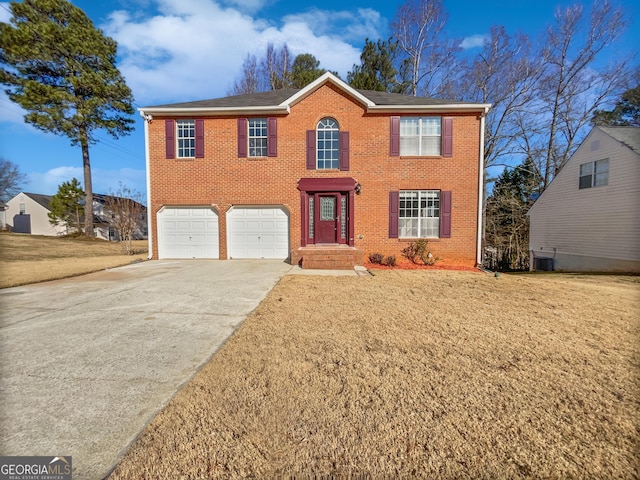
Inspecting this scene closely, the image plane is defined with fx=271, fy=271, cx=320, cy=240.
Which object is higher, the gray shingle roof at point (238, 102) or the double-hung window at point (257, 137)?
the gray shingle roof at point (238, 102)

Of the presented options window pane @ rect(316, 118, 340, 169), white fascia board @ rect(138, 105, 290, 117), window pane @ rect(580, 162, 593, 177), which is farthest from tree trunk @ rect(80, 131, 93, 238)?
window pane @ rect(580, 162, 593, 177)

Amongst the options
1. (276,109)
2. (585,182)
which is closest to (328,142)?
(276,109)

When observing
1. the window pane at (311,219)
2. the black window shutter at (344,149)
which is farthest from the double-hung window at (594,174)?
the window pane at (311,219)

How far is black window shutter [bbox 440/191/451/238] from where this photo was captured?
1023 cm

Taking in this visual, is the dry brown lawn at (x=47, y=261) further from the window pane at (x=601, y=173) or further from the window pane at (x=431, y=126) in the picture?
the window pane at (x=601, y=173)

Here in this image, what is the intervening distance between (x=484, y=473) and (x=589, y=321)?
410 cm

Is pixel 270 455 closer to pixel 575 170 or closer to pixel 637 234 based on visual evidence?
pixel 637 234

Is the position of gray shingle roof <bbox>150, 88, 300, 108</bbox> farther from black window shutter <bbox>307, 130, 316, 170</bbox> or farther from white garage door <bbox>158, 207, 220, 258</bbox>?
white garage door <bbox>158, 207, 220, 258</bbox>

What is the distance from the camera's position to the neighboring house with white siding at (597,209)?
11.7 m

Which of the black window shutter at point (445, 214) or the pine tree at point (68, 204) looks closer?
the black window shutter at point (445, 214)

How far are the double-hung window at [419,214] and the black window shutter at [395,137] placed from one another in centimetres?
151

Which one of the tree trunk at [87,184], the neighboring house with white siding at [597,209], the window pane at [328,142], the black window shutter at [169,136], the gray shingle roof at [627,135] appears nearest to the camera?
the window pane at [328,142]

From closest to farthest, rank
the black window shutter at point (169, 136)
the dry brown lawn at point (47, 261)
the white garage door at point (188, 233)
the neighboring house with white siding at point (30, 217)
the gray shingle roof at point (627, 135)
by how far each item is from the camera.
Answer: the dry brown lawn at point (47, 261)
the black window shutter at point (169, 136)
the white garage door at point (188, 233)
the gray shingle roof at point (627, 135)
the neighboring house with white siding at point (30, 217)

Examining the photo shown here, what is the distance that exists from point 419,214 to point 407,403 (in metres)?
9.13
